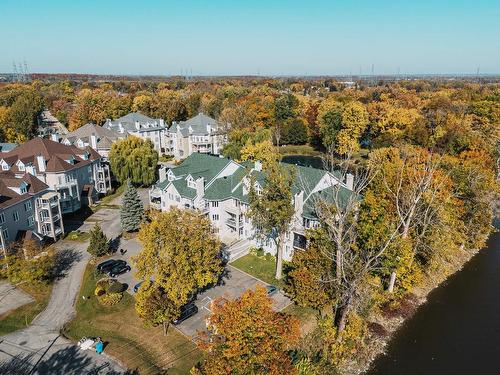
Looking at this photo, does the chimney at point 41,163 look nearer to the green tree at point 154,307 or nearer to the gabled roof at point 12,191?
the gabled roof at point 12,191

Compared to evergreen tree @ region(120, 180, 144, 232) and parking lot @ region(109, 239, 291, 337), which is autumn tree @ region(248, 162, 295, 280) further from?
evergreen tree @ region(120, 180, 144, 232)

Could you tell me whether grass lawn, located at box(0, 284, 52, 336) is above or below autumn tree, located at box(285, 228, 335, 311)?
below

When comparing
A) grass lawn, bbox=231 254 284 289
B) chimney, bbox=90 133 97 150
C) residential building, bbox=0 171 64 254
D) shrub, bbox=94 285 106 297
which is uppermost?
chimney, bbox=90 133 97 150

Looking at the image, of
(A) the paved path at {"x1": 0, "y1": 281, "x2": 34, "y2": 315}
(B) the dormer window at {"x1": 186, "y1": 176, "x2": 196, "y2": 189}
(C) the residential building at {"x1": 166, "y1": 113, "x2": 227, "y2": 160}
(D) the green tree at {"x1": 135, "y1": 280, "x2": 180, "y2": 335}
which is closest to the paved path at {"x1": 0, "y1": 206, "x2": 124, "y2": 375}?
(A) the paved path at {"x1": 0, "y1": 281, "x2": 34, "y2": 315}

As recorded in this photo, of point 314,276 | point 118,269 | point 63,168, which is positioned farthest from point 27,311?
point 314,276

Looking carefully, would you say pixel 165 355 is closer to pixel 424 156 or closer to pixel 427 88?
pixel 424 156
